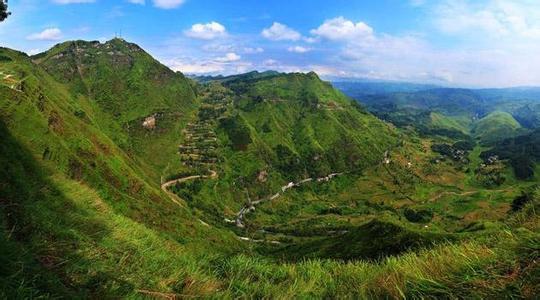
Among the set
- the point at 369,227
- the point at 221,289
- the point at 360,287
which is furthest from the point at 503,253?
the point at 369,227

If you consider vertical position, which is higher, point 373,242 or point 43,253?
point 43,253

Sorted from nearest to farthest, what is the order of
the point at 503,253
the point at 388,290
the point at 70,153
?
the point at 503,253
the point at 388,290
the point at 70,153

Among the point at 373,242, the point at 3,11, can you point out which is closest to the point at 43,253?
the point at 3,11

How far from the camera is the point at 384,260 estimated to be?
10977mm

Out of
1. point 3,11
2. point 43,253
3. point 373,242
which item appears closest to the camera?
point 43,253

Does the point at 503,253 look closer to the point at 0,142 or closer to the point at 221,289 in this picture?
the point at 221,289

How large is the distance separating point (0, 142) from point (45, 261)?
43.2 m

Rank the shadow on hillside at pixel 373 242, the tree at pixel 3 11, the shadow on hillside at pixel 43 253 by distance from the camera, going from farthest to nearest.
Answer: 1. the shadow on hillside at pixel 373 242
2. the tree at pixel 3 11
3. the shadow on hillside at pixel 43 253

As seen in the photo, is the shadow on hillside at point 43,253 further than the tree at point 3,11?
No

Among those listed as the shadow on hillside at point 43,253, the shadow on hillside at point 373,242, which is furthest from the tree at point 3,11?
the shadow on hillside at point 373,242

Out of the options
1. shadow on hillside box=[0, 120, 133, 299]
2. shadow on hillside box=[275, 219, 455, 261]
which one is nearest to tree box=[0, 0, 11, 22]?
shadow on hillside box=[0, 120, 133, 299]

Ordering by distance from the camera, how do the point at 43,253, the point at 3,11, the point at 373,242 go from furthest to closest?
1. the point at 373,242
2. the point at 3,11
3. the point at 43,253

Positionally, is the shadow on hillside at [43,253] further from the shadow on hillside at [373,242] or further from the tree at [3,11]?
the shadow on hillside at [373,242]

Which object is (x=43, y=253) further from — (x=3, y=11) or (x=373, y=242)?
(x=373, y=242)
